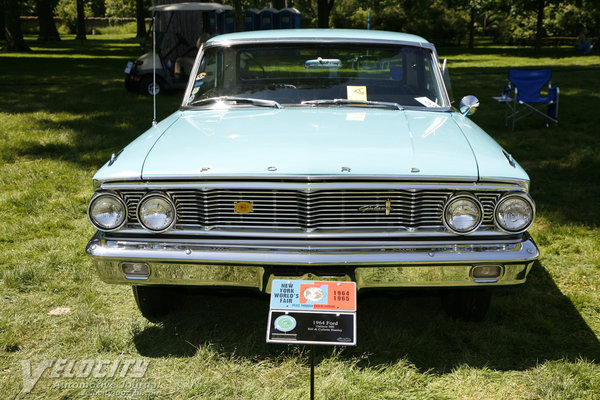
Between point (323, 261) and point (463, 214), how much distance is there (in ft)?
2.41

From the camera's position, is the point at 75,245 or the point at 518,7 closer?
the point at 75,245

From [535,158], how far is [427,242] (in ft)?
17.9

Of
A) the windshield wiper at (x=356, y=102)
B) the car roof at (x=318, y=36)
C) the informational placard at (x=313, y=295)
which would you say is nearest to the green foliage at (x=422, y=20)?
the car roof at (x=318, y=36)

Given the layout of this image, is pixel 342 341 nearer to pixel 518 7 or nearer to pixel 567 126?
pixel 567 126

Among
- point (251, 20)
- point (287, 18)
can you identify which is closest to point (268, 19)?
point (251, 20)

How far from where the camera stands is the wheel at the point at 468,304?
3445mm

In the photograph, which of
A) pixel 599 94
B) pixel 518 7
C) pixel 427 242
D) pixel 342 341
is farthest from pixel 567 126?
pixel 518 7

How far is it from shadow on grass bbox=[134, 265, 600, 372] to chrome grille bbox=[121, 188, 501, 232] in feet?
1.34

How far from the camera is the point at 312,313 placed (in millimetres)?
2529

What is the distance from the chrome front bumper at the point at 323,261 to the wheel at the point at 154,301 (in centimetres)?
51

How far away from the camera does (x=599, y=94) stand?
42.3 feet

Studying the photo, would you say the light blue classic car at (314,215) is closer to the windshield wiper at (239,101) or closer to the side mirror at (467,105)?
the windshield wiper at (239,101)

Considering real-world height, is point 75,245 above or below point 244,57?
below

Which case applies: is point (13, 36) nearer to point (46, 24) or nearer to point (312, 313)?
point (46, 24)
